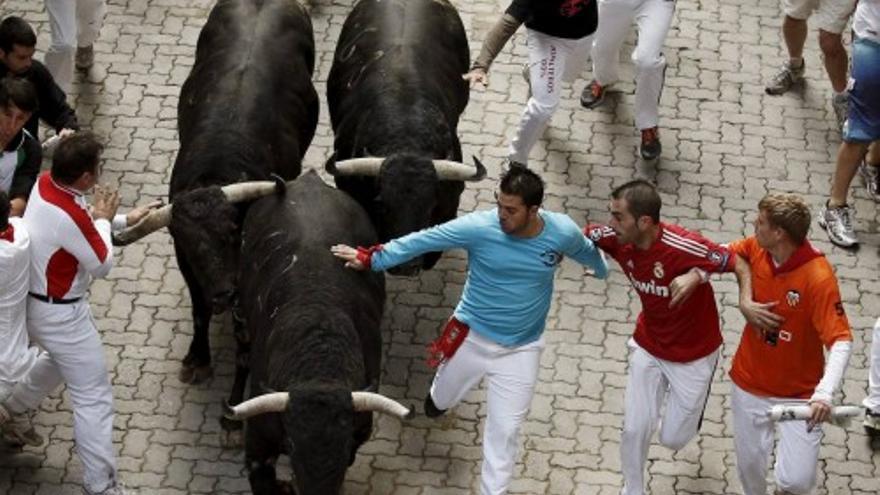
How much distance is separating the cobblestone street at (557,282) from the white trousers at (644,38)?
0.52 metres

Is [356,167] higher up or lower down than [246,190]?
higher up

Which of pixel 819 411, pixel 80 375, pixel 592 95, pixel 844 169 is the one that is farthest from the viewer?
pixel 592 95

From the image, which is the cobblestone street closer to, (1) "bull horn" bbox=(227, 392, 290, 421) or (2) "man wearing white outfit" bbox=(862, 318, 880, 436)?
(2) "man wearing white outfit" bbox=(862, 318, 880, 436)

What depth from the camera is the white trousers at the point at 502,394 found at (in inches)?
456

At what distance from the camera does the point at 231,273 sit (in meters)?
12.6

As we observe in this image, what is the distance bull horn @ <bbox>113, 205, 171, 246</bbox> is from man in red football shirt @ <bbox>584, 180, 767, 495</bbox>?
111 inches

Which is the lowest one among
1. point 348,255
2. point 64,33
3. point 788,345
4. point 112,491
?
point 112,491

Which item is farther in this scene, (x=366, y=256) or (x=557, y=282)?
(x=557, y=282)

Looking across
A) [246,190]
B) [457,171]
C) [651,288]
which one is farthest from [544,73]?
[651,288]

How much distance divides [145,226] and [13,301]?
4.24ft

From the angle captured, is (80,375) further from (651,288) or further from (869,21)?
(869,21)

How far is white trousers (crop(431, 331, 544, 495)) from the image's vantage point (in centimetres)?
1158

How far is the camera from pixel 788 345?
11.2 m

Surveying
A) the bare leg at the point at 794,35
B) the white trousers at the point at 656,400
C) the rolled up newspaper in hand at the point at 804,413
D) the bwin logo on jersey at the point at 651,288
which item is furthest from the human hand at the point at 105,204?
the bare leg at the point at 794,35
